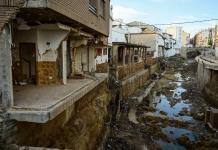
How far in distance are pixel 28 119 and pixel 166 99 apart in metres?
23.9

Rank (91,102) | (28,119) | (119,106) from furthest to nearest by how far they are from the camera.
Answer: (119,106)
(91,102)
(28,119)

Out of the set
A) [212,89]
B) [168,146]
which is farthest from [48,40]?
[212,89]

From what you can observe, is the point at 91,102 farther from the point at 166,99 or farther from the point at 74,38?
the point at 166,99

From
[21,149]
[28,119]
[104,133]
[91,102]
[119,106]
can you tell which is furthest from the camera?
[119,106]

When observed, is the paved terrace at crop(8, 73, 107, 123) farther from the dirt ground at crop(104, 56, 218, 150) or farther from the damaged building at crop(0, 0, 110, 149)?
the dirt ground at crop(104, 56, 218, 150)

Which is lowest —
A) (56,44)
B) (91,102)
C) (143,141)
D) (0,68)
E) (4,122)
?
(143,141)

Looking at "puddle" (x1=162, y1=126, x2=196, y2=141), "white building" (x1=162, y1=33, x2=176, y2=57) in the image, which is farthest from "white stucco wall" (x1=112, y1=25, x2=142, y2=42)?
"puddle" (x1=162, y1=126, x2=196, y2=141)

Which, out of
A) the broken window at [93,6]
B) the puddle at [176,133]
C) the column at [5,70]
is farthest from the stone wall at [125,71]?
the column at [5,70]

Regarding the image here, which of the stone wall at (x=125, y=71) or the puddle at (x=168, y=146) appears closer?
the puddle at (x=168, y=146)

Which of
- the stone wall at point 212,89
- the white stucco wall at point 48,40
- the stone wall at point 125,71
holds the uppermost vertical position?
the white stucco wall at point 48,40

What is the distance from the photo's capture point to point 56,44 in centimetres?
904

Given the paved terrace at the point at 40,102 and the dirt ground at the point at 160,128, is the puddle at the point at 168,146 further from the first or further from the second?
the paved terrace at the point at 40,102

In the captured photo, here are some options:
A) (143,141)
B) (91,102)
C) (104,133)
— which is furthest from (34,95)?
(143,141)

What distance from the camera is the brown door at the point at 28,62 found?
949 cm
